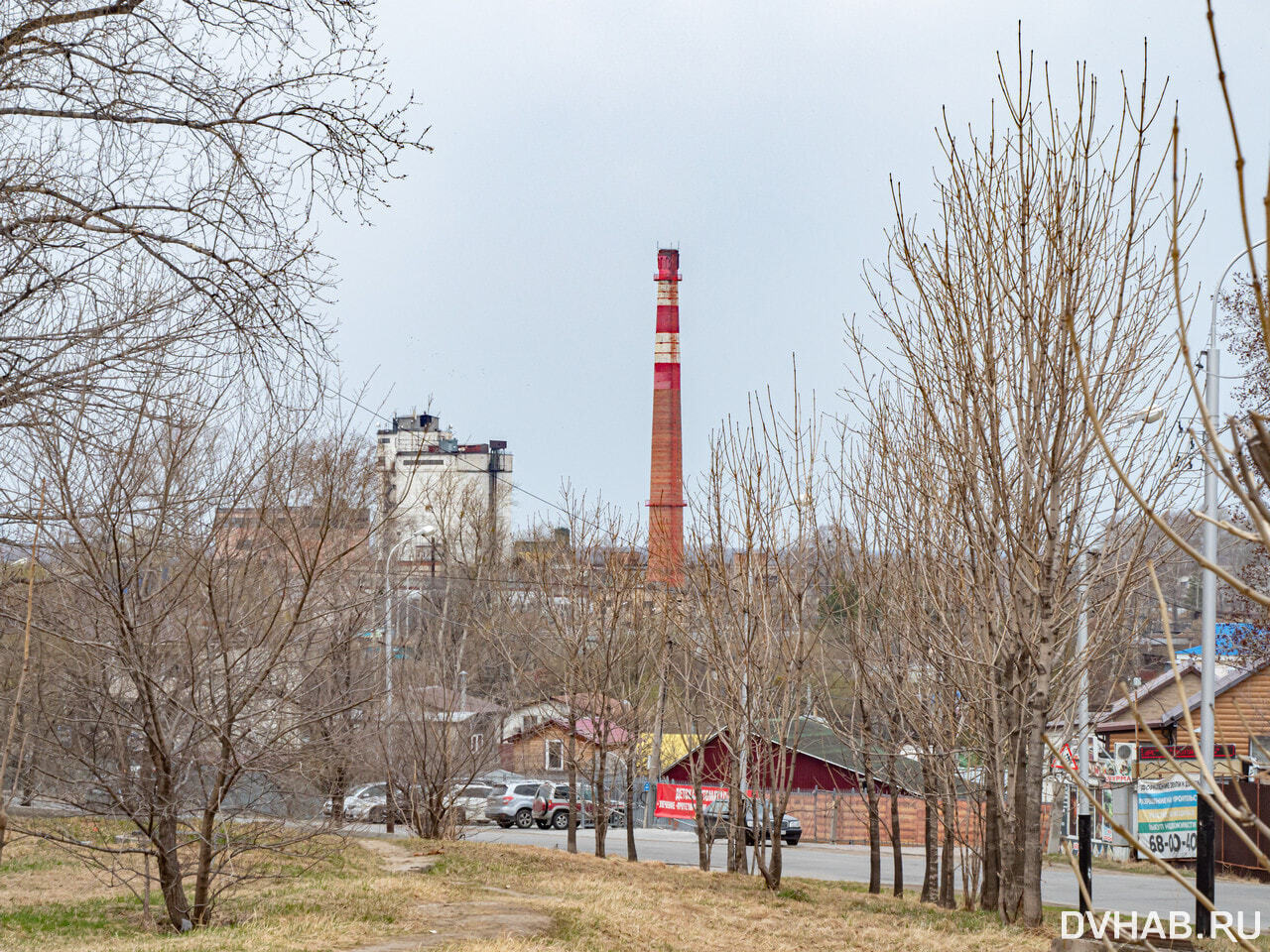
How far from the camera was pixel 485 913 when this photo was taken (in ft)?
34.8

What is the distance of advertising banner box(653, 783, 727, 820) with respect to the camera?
32.0 metres

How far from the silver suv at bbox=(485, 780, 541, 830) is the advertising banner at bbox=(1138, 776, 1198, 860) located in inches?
658

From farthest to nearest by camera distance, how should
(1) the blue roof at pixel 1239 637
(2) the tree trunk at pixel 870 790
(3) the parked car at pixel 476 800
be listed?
(3) the parked car at pixel 476 800
(1) the blue roof at pixel 1239 637
(2) the tree trunk at pixel 870 790

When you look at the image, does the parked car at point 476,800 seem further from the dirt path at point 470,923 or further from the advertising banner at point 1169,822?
the advertising banner at point 1169,822

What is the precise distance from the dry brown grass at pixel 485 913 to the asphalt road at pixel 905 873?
18.4ft

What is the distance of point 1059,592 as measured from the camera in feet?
33.4

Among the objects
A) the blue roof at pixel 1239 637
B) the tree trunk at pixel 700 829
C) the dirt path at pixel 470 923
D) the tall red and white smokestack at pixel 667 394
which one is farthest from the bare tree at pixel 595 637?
the tall red and white smokestack at pixel 667 394

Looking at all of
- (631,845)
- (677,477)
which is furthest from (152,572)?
(677,477)

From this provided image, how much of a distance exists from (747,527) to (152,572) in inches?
339

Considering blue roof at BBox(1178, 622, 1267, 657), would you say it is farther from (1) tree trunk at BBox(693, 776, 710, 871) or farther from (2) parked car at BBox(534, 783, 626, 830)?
(2) parked car at BBox(534, 783, 626, 830)

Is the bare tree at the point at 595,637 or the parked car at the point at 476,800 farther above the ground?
the bare tree at the point at 595,637

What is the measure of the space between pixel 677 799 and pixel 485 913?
2446 cm

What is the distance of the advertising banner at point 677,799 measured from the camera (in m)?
32.0

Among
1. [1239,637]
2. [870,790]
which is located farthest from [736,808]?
[1239,637]
